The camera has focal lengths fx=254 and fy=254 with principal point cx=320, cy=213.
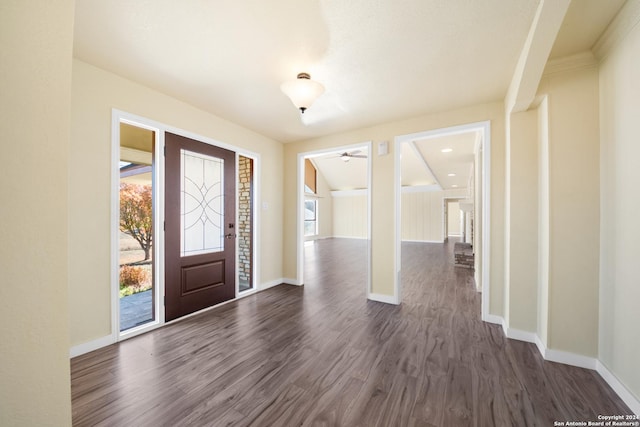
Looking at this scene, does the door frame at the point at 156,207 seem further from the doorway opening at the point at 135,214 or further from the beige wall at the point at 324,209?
the beige wall at the point at 324,209

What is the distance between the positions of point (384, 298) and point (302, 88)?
9.42 ft

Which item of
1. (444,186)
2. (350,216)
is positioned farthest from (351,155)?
(350,216)

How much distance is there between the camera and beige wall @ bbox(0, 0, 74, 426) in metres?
0.61

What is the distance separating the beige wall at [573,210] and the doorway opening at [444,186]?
2.58 ft

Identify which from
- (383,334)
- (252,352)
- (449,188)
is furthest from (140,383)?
(449,188)

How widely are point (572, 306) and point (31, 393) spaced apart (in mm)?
3138

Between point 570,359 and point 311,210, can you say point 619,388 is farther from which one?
point 311,210

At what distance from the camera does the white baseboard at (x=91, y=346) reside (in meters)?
2.17

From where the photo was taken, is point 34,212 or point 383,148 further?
point 383,148

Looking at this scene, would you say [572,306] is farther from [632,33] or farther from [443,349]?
[632,33]

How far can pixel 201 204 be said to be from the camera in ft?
10.8

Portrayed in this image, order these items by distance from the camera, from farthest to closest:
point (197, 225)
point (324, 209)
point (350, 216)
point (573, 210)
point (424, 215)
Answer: point (350, 216) < point (324, 209) < point (424, 215) < point (197, 225) < point (573, 210)

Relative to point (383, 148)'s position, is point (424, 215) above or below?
below

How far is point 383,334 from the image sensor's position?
104 inches
